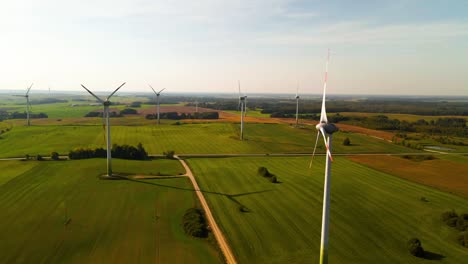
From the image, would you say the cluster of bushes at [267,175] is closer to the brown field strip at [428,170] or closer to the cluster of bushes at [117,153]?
the brown field strip at [428,170]

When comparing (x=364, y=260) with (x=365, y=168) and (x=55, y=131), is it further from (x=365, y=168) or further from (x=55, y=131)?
(x=55, y=131)

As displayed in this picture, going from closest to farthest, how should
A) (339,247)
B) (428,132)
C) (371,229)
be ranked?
(339,247)
(371,229)
(428,132)

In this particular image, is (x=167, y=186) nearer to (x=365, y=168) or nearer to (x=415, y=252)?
(x=415, y=252)

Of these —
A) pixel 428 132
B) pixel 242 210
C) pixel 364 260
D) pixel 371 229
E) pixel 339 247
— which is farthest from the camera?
pixel 428 132

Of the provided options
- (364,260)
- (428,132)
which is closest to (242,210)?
(364,260)

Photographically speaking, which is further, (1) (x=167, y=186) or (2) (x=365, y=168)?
(2) (x=365, y=168)
